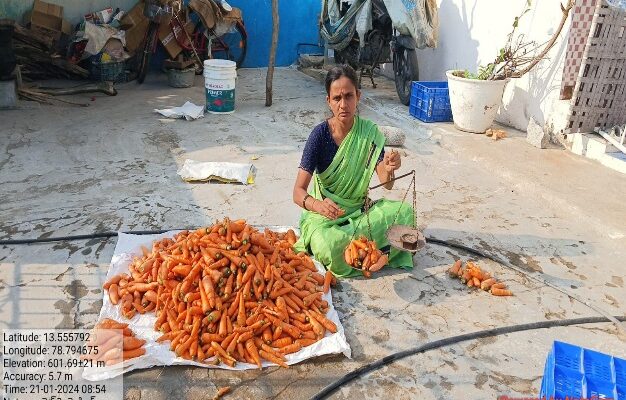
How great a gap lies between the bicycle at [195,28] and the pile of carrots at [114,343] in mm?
6677

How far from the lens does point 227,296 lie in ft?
9.53

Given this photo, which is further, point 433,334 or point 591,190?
point 591,190

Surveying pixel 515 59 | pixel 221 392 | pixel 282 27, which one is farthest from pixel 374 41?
pixel 221 392

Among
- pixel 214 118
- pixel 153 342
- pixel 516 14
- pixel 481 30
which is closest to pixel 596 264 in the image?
pixel 153 342

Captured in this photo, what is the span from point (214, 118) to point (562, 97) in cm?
437

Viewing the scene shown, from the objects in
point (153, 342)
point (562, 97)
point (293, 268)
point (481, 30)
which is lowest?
point (153, 342)

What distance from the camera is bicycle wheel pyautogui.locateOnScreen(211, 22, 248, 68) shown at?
9578mm

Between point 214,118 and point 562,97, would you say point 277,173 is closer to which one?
point 214,118

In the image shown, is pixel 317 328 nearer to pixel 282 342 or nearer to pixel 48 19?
pixel 282 342

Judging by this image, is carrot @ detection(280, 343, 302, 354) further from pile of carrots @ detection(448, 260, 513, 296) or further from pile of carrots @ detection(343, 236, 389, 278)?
pile of carrots @ detection(448, 260, 513, 296)

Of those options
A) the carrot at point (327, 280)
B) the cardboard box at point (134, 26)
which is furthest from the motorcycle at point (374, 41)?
the carrot at point (327, 280)

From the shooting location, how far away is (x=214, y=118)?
706 centimetres

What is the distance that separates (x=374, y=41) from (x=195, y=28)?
326 centimetres

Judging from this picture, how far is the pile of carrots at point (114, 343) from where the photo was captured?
2.63 m
